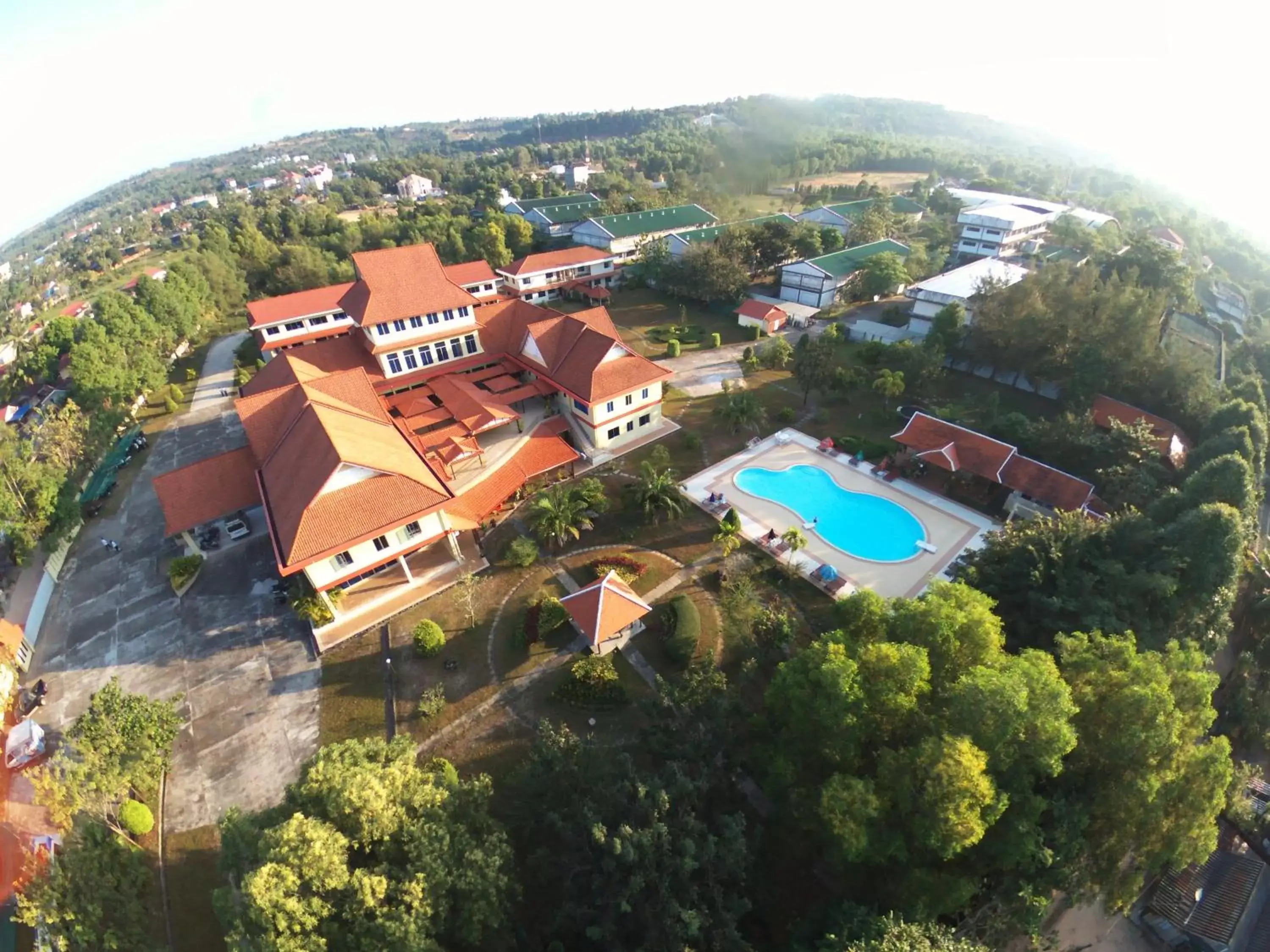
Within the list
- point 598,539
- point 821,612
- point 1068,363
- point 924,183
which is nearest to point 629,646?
point 598,539

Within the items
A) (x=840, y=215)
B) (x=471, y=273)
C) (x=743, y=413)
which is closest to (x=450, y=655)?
(x=743, y=413)

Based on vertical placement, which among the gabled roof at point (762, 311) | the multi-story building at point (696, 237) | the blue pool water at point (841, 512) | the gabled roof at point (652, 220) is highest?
the gabled roof at point (652, 220)

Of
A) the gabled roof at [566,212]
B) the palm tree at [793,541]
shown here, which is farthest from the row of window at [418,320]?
the gabled roof at [566,212]

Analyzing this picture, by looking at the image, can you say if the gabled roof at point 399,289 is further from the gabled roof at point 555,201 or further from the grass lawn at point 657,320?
the gabled roof at point 555,201

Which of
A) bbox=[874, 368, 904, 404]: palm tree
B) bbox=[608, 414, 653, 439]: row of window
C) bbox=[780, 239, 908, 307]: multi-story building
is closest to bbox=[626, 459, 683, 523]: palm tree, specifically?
bbox=[608, 414, 653, 439]: row of window

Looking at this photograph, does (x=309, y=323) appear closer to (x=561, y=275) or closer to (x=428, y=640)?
(x=561, y=275)

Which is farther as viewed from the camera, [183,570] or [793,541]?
[183,570]
